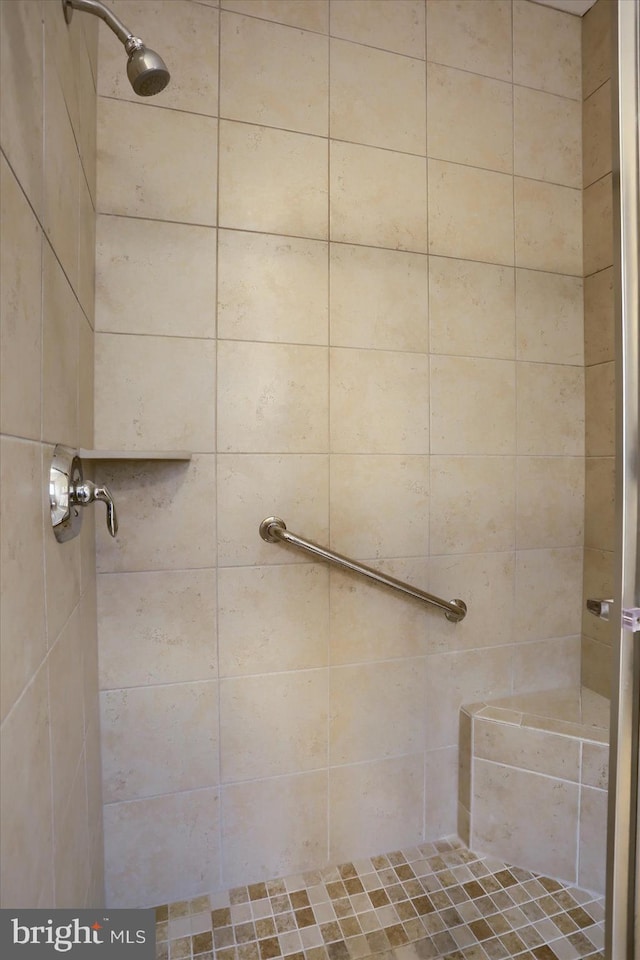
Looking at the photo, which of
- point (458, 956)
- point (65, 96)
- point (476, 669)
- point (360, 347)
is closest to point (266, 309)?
point (360, 347)

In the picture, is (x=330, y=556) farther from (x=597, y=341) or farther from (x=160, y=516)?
(x=597, y=341)

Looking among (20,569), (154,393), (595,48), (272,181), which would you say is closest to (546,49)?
(595,48)

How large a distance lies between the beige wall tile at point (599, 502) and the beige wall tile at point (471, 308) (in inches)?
17.9

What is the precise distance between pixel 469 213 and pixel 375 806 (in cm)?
176

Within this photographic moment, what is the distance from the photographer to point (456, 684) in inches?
59.4

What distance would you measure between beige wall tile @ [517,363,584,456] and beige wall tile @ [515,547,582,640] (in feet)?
1.11

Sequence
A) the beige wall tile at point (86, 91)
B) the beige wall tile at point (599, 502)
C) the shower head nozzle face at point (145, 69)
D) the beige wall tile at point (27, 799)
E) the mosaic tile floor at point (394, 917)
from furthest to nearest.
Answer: the beige wall tile at point (599, 502), the mosaic tile floor at point (394, 917), the beige wall tile at point (86, 91), the shower head nozzle face at point (145, 69), the beige wall tile at point (27, 799)

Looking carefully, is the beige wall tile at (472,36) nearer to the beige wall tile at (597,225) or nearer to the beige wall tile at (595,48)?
the beige wall tile at (595,48)

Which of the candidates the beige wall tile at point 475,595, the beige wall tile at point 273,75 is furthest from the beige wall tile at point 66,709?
the beige wall tile at point 273,75

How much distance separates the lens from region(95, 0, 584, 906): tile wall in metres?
1.23

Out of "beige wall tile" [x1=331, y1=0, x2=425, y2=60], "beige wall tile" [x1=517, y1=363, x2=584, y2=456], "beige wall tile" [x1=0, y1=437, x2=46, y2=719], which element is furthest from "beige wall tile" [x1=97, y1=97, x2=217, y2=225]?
"beige wall tile" [x1=517, y1=363, x2=584, y2=456]

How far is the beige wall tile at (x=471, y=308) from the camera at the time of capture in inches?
57.7

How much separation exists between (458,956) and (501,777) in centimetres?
42

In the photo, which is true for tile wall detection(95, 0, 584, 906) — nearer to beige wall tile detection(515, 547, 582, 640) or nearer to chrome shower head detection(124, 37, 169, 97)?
beige wall tile detection(515, 547, 582, 640)
